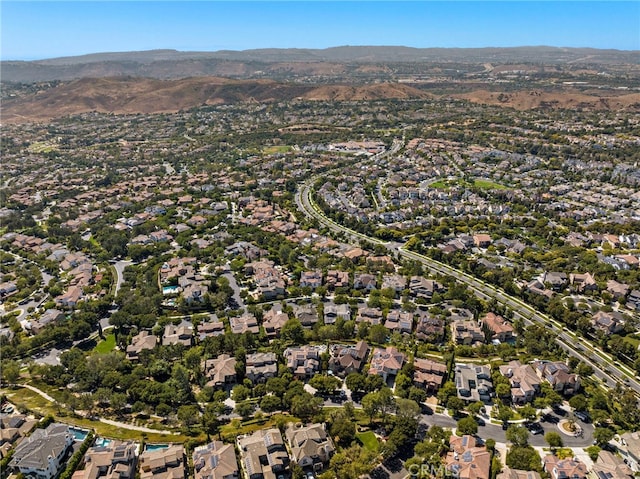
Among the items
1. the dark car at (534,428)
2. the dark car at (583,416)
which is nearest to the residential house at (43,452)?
the dark car at (534,428)

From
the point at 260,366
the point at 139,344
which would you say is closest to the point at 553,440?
the point at 260,366

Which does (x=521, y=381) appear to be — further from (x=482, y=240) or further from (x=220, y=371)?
(x=482, y=240)

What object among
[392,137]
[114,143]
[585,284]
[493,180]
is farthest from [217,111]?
[585,284]

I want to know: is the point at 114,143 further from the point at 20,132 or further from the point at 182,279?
the point at 182,279

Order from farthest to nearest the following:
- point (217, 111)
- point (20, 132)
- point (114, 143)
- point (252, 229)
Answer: point (217, 111)
point (20, 132)
point (114, 143)
point (252, 229)

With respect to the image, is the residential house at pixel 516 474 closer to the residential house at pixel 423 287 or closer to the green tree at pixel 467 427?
the green tree at pixel 467 427

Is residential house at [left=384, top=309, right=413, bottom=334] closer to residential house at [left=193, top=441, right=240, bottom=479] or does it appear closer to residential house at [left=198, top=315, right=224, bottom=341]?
residential house at [left=198, top=315, right=224, bottom=341]
